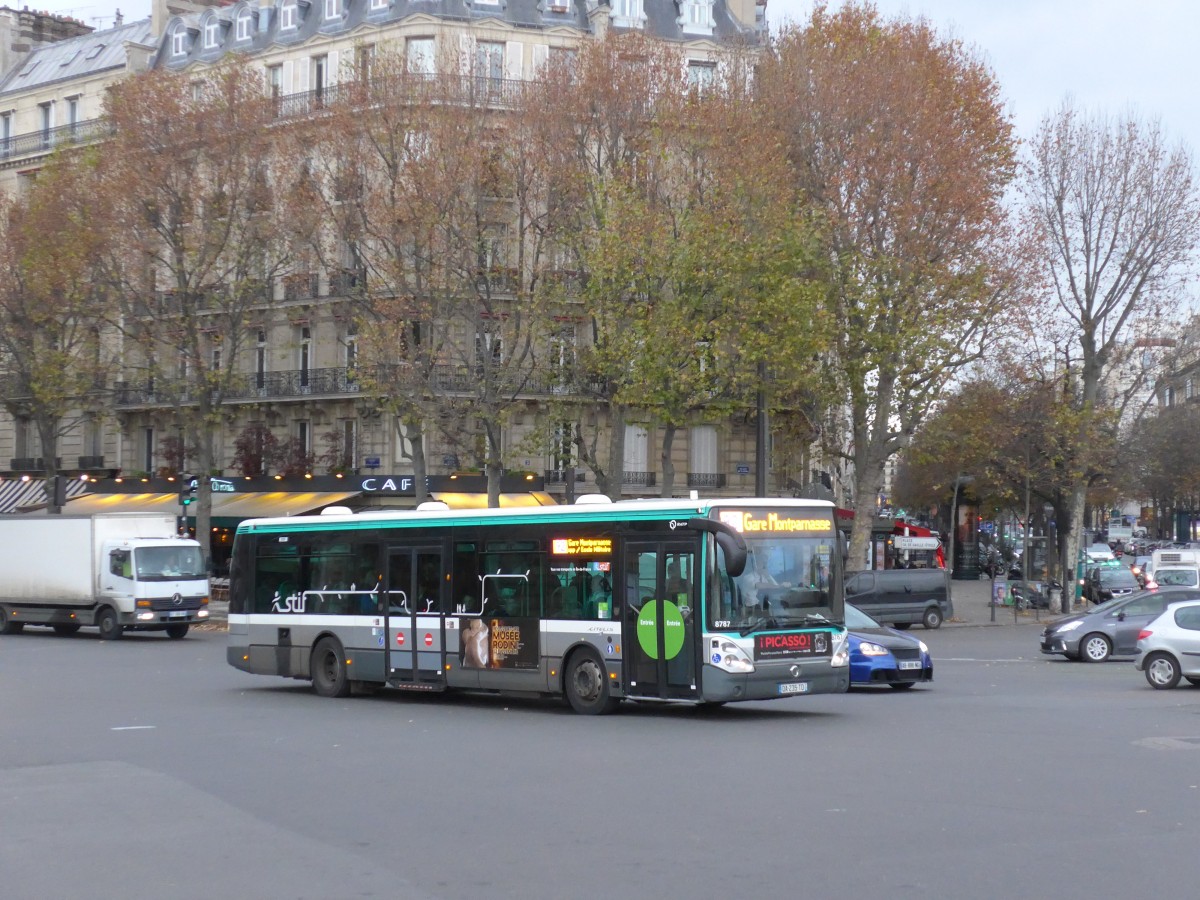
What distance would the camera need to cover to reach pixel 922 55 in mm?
42406

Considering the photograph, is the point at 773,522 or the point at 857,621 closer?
the point at 773,522

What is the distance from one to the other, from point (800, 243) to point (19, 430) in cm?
3877

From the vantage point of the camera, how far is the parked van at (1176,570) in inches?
1841

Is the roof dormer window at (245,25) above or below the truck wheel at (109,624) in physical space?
above

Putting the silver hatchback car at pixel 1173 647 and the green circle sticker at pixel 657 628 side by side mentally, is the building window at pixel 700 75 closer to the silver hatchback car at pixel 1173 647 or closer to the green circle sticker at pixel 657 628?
the silver hatchback car at pixel 1173 647

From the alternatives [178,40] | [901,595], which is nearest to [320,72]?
[178,40]

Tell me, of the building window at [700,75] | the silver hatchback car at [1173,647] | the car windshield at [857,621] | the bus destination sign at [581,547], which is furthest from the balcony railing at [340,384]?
the bus destination sign at [581,547]

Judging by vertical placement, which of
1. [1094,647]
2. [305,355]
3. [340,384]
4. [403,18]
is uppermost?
[403,18]

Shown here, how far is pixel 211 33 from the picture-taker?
58.2m

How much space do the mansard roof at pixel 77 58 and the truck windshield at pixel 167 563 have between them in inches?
1172

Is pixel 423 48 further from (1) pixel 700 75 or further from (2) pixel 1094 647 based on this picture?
(2) pixel 1094 647

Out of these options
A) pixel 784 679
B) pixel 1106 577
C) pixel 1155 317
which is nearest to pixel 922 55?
Answer: pixel 1155 317

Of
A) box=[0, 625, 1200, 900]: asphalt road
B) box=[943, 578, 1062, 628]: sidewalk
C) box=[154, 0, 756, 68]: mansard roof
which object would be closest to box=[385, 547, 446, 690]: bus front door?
box=[0, 625, 1200, 900]: asphalt road

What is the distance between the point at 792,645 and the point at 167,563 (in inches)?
898
